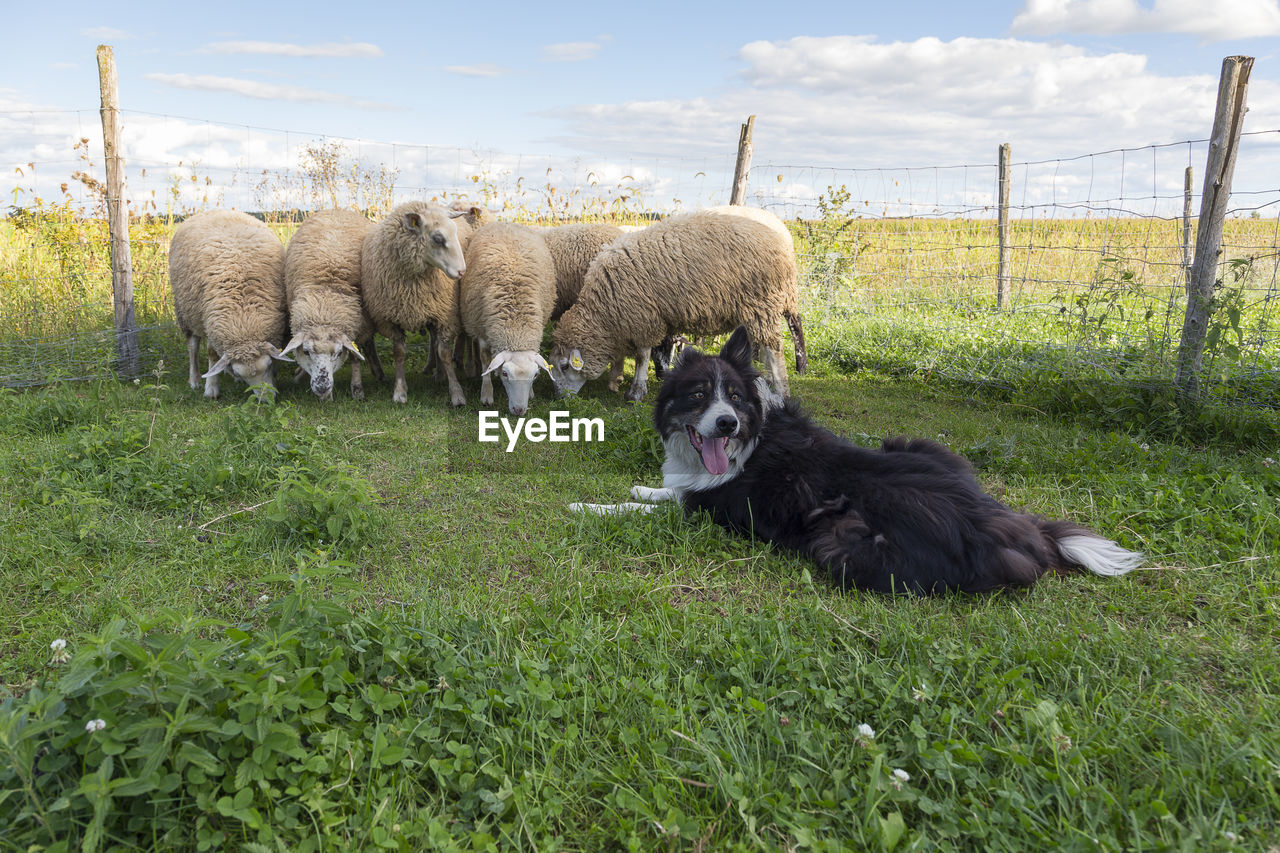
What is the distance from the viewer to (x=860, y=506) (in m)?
3.38

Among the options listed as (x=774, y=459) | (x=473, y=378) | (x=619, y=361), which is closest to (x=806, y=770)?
(x=774, y=459)

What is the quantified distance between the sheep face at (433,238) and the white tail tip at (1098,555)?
5663 mm

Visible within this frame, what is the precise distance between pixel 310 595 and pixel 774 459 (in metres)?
2.31

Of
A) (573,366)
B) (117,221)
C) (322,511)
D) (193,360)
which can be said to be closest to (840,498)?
(322,511)

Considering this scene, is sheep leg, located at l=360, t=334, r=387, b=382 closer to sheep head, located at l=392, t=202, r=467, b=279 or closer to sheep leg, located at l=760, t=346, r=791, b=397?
sheep head, located at l=392, t=202, r=467, b=279

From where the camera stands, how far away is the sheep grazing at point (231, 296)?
23.4 ft

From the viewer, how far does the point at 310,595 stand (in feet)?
7.82

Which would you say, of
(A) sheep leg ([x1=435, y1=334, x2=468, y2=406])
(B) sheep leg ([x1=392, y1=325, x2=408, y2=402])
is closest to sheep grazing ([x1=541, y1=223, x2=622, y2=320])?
(A) sheep leg ([x1=435, y1=334, x2=468, y2=406])

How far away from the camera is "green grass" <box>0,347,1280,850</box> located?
181 centimetres

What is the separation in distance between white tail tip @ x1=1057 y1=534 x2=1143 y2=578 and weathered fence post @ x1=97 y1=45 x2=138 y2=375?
913 cm

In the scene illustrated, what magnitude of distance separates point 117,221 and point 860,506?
8.56 meters

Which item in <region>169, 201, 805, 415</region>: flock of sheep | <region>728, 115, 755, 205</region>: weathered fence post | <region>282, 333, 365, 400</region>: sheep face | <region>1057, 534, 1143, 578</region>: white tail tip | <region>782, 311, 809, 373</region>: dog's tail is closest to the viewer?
<region>1057, 534, 1143, 578</region>: white tail tip

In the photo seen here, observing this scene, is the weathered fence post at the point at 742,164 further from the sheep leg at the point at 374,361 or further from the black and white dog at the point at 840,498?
the black and white dog at the point at 840,498

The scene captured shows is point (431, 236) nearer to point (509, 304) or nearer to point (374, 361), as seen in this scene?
point (509, 304)
